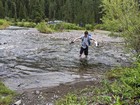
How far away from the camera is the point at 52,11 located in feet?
403

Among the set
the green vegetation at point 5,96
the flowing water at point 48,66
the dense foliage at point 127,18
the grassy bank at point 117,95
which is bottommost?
the flowing water at point 48,66

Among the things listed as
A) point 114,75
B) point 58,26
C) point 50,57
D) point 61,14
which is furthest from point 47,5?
point 114,75

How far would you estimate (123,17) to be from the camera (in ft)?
46.5

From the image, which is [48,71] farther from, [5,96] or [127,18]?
[5,96]

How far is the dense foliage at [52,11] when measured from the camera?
101 metres

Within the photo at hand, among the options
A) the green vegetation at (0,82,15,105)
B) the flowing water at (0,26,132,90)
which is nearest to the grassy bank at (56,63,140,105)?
the green vegetation at (0,82,15,105)

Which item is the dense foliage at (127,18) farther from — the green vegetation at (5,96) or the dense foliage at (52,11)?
the dense foliage at (52,11)

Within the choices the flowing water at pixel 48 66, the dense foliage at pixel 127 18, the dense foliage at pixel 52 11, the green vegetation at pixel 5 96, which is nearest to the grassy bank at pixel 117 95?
the green vegetation at pixel 5 96

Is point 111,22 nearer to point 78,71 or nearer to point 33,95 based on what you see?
point 78,71

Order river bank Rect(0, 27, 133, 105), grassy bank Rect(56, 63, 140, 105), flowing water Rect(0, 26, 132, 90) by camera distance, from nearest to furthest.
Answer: grassy bank Rect(56, 63, 140, 105)
river bank Rect(0, 27, 133, 105)
flowing water Rect(0, 26, 132, 90)

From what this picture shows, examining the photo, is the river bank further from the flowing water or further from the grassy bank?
the grassy bank

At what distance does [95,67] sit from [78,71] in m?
1.75

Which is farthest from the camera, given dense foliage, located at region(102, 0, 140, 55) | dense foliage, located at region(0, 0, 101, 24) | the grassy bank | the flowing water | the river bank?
dense foliage, located at region(0, 0, 101, 24)

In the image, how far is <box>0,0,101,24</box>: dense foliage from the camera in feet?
331
